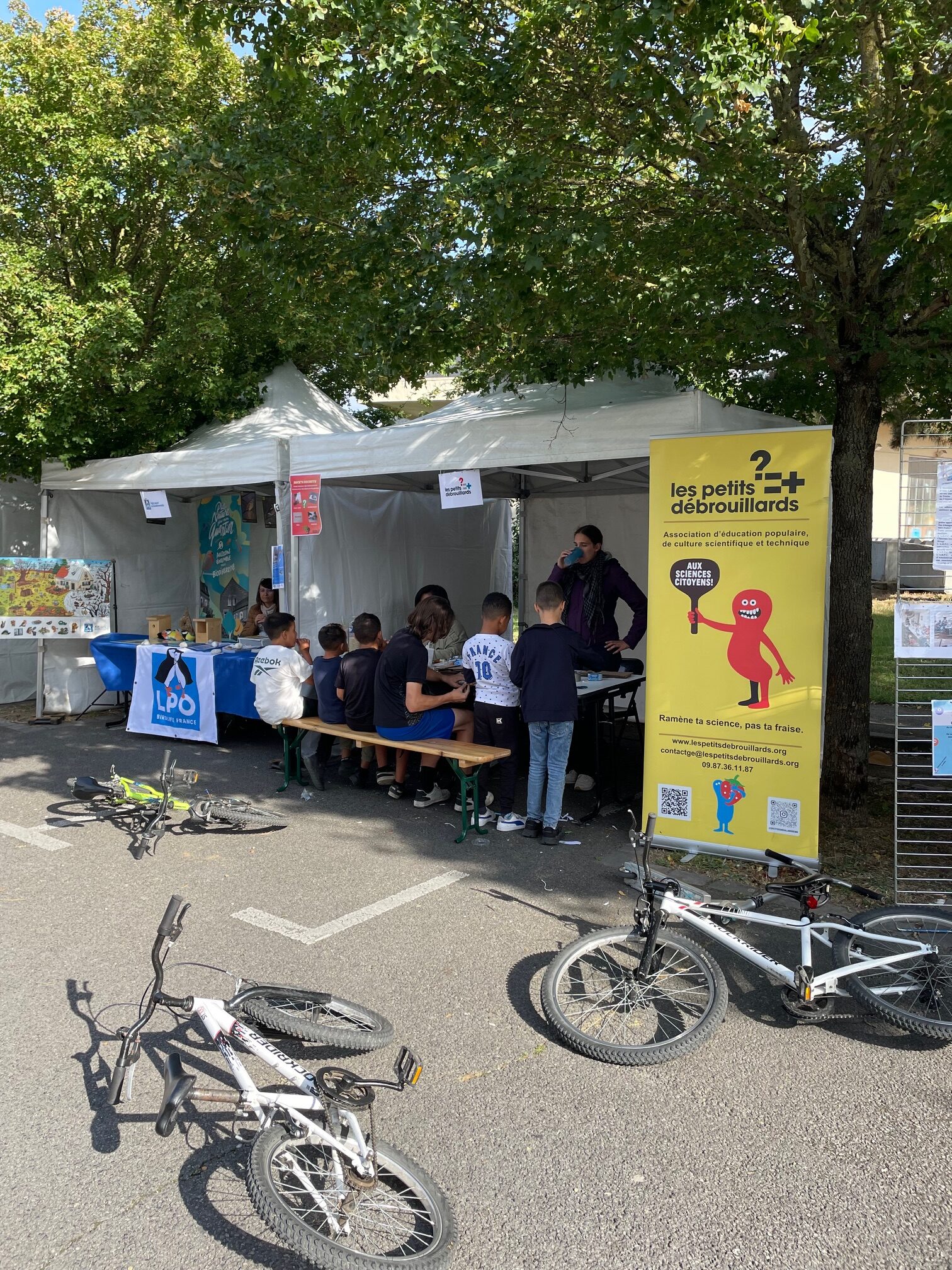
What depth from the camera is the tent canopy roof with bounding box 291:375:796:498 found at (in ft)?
18.1

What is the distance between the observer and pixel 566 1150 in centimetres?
280

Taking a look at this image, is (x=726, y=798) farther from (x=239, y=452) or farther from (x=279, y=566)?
(x=239, y=452)

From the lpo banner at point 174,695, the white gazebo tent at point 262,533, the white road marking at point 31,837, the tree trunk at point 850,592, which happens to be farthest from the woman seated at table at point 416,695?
the tree trunk at point 850,592

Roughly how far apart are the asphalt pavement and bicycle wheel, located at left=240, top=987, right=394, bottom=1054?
0.54 ft

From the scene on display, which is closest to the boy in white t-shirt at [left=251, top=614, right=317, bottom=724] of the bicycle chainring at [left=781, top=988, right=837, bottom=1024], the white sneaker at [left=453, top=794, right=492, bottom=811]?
the white sneaker at [left=453, top=794, right=492, bottom=811]

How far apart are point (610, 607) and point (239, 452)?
3.52 meters

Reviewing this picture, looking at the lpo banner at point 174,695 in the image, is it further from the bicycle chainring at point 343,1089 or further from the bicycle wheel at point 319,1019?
the bicycle chainring at point 343,1089

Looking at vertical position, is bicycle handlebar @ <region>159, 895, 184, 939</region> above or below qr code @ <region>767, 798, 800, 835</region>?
above

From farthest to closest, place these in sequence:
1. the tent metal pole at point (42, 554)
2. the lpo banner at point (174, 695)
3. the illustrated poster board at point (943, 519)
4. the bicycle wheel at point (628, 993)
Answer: the tent metal pole at point (42, 554) < the lpo banner at point (174, 695) < the illustrated poster board at point (943, 519) < the bicycle wheel at point (628, 993)

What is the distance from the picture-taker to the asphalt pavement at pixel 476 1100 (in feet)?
8.02

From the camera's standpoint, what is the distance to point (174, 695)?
856cm

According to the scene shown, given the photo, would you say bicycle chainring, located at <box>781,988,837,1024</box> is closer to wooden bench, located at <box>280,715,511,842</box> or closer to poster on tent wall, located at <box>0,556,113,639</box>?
wooden bench, located at <box>280,715,511,842</box>

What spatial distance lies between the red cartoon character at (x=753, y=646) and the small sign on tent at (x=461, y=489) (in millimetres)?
2172

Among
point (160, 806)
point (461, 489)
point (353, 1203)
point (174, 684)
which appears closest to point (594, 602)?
point (461, 489)
